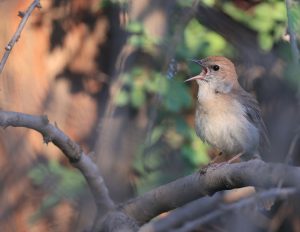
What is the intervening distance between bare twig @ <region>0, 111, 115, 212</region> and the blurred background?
0.79 meters

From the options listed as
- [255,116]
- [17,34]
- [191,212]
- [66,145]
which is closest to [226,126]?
[255,116]

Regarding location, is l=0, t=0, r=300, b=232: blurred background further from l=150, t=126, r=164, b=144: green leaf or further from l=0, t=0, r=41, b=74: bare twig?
l=0, t=0, r=41, b=74: bare twig

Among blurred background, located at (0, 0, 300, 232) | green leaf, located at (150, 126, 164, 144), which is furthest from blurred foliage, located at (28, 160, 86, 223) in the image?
green leaf, located at (150, 126, 164, 144)

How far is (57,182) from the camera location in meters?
6.70

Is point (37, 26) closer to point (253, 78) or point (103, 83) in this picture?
point (103, 83)

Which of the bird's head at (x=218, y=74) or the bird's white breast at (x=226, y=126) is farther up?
the bird's head at (x=218, y=74)

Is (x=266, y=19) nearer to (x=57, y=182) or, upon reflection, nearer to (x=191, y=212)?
(x=191, y=212)

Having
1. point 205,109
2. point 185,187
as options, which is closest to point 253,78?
point 205,109

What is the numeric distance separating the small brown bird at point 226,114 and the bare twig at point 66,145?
Answer: 1.01 m

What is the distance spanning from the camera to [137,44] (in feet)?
21.2

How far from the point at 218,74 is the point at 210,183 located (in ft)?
5.86

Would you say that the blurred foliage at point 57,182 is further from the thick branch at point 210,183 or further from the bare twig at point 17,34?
the bare twig at point 17,34

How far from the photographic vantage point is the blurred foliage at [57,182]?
6645mm

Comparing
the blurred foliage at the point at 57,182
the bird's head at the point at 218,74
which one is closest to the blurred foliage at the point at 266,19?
the bird's head at the point at 218,74
